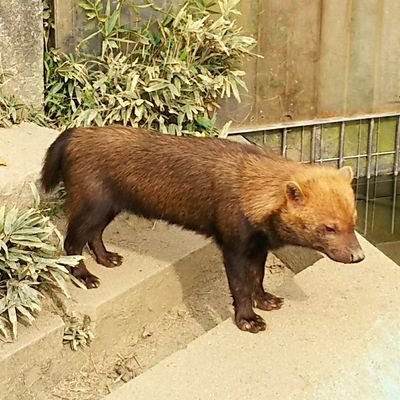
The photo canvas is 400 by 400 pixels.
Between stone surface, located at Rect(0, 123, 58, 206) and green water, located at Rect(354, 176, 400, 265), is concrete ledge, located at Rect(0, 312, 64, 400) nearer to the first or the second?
stone surface, located at Rect(0, 123, 58, 206)

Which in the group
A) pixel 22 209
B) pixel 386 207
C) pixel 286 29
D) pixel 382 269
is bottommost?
pixel 386 207

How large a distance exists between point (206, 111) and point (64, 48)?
1.08 meters

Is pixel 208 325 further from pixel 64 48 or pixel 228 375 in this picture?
pixel 64 48

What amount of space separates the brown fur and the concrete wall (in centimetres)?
137

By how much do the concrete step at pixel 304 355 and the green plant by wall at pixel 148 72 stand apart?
6.31ft

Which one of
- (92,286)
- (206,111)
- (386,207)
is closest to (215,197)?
(92,286)

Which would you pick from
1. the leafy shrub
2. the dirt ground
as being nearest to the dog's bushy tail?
the leafy shrub

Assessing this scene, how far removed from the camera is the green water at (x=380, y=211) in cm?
774

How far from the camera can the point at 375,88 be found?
328 inches

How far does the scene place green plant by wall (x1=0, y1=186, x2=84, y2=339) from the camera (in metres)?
4.69

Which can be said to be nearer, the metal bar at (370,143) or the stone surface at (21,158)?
the stone surface at (21,158)

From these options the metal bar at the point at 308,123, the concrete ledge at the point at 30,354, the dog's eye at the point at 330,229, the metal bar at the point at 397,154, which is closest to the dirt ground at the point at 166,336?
the concrete ledge at the point at 30,354

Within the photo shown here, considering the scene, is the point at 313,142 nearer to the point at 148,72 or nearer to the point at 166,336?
the point at 148,72

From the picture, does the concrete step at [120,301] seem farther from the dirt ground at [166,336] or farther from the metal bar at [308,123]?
the metal bar at [308,123]
